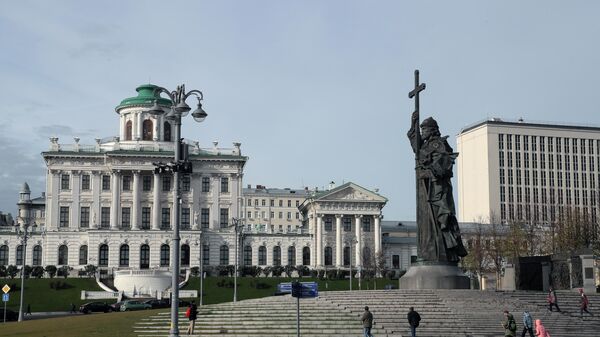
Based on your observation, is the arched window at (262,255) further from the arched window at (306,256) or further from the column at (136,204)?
the column at (136,204)

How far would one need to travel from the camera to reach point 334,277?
10825 cm

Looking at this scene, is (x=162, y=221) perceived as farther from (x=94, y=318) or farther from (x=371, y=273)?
(x=94, y=318)

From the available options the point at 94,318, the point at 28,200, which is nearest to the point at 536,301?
the point at 94,318

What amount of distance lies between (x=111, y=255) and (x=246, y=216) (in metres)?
63.7

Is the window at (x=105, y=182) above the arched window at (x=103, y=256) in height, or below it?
above

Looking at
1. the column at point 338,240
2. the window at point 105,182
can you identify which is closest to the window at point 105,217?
the window at point 105,182

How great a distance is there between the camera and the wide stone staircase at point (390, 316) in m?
37.6

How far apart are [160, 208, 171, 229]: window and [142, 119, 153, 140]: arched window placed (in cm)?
1037

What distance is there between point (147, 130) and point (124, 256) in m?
17.7

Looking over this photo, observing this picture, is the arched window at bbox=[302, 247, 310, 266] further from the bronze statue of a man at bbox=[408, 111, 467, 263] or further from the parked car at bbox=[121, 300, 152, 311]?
the bronze statue of a man at bbox=[408, 111, 467, 263]

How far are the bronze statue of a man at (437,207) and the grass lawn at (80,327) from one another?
51.1 ft

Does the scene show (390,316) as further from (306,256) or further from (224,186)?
(306,256)

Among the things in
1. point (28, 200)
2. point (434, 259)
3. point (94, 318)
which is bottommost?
point (94, 318)

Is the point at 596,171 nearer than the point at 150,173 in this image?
No
